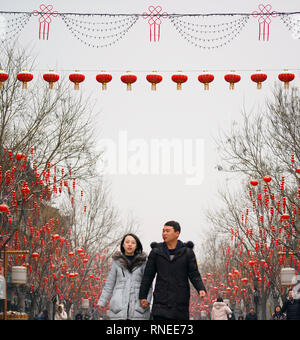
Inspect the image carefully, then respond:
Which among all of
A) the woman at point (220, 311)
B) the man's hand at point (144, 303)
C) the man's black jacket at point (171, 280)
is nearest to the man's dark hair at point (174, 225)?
the man's black jacket at point (171, 280)

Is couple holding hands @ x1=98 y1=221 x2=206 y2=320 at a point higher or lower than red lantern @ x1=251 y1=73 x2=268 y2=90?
lower

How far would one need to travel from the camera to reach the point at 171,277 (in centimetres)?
694

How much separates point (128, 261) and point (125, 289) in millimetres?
307

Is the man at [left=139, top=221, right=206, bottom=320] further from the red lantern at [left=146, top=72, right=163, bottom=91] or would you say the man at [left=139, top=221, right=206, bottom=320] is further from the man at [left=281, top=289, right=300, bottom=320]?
the red lantern at [left=146, top=72, right=163, bottom=91]

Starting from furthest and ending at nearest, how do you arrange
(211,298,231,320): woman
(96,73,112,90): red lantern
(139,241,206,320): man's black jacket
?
(211,298,231,320): woman, (96,73,112,90): red lantern, (139,241,206,320): man's black jacket

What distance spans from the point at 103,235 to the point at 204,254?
25.2 meters

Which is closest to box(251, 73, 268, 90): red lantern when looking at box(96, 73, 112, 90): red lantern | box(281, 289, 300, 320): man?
box(96, 73, 112, 90): red lantern

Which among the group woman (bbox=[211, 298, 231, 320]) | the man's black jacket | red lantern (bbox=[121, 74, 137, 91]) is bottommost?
woman (bbox=[211, 298, 231, 320])

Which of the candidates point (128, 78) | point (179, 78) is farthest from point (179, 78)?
point (128, 78)

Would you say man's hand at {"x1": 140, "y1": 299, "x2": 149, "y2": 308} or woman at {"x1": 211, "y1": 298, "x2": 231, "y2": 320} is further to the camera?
woman at {"x1": 211, "y1": 298, "x2": 231, "y2": 320}

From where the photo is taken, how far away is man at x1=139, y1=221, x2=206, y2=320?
6861mm

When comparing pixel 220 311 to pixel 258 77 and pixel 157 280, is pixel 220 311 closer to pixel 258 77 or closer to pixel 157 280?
pixel 258 77
